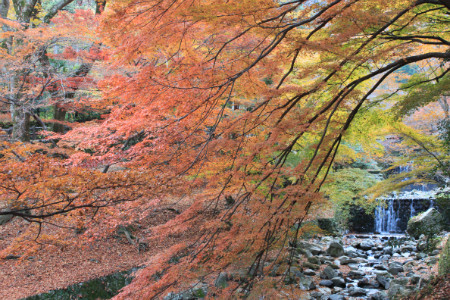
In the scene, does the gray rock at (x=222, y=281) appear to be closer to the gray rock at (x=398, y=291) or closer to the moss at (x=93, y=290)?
the moss at (x=93, y=290)

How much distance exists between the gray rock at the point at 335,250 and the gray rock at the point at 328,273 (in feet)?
5.81

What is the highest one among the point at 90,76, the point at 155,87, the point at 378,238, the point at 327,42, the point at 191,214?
the point at 90,76

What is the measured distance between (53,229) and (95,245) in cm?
145

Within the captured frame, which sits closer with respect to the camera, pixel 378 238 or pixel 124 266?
pixel 124 266

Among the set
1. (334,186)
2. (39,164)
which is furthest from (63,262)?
(334,186)

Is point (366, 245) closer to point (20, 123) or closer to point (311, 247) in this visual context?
point (311, 247)

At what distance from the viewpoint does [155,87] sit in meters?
4.15

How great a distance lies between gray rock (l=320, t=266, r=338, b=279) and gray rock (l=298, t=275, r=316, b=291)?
43cm

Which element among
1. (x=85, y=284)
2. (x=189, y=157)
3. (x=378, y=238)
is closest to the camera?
(x=189, y=157)

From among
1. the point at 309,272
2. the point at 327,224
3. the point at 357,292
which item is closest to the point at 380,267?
the point at 309,272

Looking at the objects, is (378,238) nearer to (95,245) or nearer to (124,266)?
(124,266)

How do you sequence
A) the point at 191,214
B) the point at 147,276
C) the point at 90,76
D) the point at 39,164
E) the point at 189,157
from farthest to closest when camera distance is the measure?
1. the point at 90,76
2. the point at 189,157
3. the point at 39,164
4. the point at 191,214
5. the point at 147,276

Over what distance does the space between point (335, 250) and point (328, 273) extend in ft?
6.62

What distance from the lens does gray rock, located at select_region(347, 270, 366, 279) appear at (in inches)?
307
